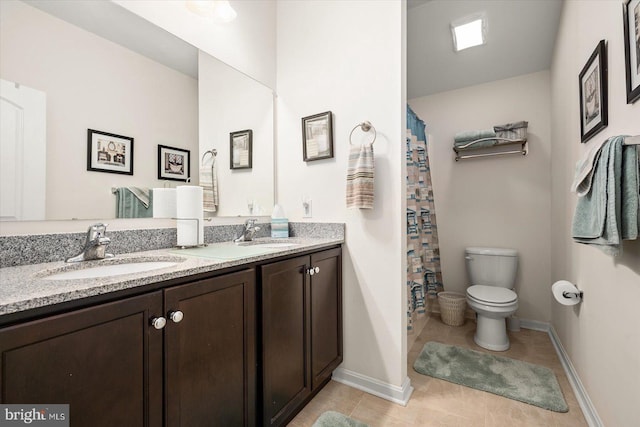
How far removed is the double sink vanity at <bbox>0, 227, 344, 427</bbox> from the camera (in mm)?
629

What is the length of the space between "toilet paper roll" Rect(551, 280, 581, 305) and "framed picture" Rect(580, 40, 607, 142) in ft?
2.73

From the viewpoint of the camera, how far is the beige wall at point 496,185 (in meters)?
2.52

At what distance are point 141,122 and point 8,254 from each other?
0.72 metres

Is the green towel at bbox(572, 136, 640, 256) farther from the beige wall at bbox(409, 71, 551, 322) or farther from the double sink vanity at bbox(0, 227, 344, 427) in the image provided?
the beige wall at bbox(409, 71, 551, 322)

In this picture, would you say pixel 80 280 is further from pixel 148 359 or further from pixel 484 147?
pixel 484 147

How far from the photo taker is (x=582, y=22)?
1537mm

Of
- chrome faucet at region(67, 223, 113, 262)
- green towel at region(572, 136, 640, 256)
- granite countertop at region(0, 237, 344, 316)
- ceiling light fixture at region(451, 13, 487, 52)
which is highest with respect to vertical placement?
ceiling light fixture at region(451, 13, 487, 52)

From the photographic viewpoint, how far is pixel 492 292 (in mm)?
2281

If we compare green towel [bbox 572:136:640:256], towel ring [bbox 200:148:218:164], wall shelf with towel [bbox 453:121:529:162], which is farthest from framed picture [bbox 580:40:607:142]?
towel ring [bbox 200:148:218:164]

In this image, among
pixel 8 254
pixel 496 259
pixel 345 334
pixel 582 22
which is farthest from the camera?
pixel 496 259

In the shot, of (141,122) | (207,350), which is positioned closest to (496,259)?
(207,350)

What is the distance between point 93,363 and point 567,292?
7.28ft

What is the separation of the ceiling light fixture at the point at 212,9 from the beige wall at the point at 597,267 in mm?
1780

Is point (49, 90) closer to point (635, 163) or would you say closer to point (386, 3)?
point (386, 3)
